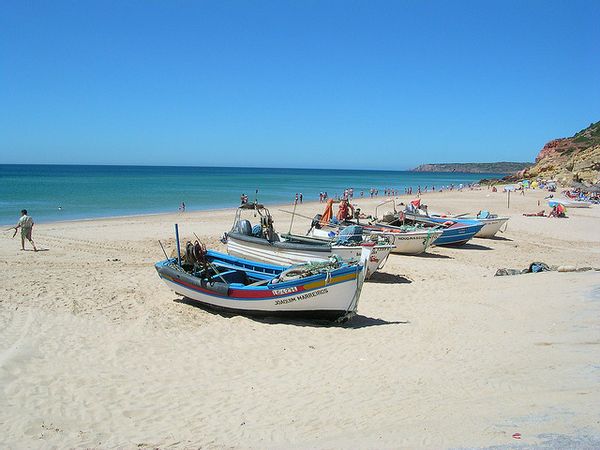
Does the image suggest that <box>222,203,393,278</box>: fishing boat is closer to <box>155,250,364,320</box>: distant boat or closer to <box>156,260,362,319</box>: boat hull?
<box>155,250,364,320</box>: distant boat

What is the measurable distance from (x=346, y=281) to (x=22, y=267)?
31.7ft

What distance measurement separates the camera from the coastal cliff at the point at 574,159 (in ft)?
183

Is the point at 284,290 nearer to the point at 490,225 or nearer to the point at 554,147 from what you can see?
the point at 490,225

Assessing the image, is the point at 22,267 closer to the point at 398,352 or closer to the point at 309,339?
the point at 309,339

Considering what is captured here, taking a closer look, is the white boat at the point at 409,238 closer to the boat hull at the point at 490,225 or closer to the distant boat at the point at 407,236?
the distant boat at the point at 407,236

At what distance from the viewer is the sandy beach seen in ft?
17.5

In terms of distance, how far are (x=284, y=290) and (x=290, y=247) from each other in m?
3.74

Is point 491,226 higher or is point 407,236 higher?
point 407,236

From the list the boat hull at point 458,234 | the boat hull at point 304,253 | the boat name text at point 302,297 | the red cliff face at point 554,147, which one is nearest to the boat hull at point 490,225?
the boat hull at point 458,234

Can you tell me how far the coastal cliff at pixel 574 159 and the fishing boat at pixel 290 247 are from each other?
154ft

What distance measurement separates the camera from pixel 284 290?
962 centimetres

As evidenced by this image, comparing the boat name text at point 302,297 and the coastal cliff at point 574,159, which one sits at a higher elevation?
the coastal cliff at point 574,159

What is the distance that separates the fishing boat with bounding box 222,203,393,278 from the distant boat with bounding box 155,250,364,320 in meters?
2.52

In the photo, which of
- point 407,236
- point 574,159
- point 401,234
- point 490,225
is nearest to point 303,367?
point 401,234
